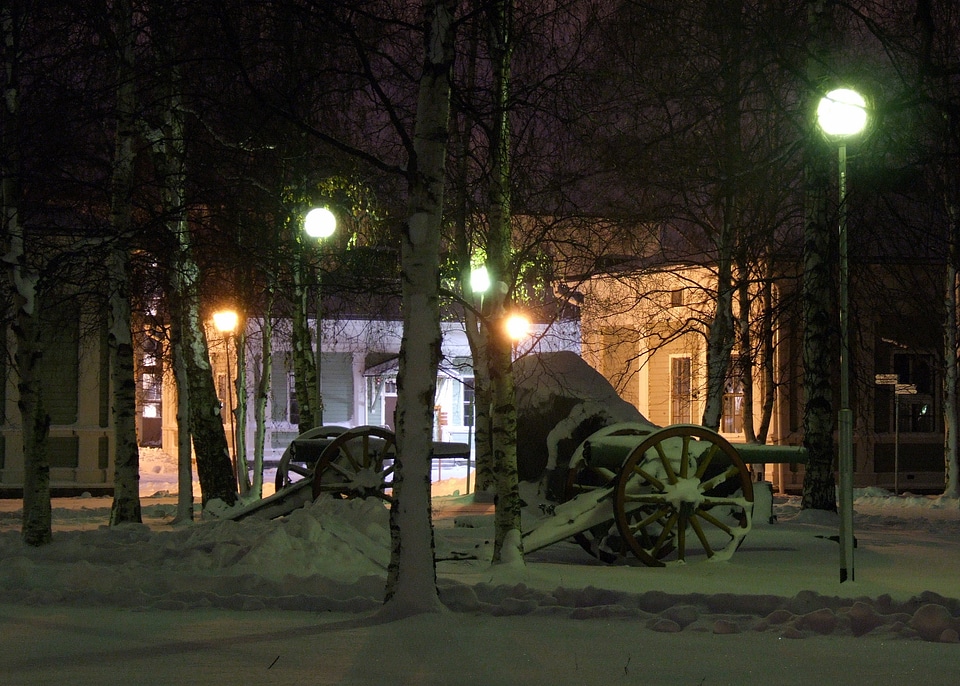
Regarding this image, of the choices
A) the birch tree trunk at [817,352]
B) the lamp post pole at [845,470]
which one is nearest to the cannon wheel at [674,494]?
the lamp post pole at [845,470]

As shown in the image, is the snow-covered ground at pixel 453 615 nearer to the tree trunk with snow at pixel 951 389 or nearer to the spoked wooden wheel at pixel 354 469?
the spoked wooden wheel at pixel 354 469

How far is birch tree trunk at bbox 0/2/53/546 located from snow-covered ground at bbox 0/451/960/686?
1.65 ft

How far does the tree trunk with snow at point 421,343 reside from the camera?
7.81 m

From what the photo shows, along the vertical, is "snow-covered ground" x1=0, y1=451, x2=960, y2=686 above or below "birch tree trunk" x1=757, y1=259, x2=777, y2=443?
below

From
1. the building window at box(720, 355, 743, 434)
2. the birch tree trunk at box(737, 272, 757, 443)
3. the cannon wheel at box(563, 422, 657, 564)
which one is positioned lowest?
the cannon wheel at box(563, 422, 657, 564)

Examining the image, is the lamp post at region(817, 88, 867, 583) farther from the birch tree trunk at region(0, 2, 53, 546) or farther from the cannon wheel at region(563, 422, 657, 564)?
the birch tree trunk at region(0, 2, 53, 546)

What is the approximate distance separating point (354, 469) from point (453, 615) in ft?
21.8

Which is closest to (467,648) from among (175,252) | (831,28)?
(175,252)

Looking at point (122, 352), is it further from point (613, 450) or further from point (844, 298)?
point (844, 298)

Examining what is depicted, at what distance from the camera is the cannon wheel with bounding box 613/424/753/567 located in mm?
10422

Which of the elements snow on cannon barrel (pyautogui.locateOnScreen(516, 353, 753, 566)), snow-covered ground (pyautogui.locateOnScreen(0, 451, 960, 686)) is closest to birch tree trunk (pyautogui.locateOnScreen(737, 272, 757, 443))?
snow on cannon barrel (pyautogui.locateOnScreen(516, 353, 753, 566))

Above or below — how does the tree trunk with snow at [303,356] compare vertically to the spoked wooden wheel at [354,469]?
above

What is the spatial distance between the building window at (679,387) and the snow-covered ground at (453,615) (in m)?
18.8

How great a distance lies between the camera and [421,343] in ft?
25.8
